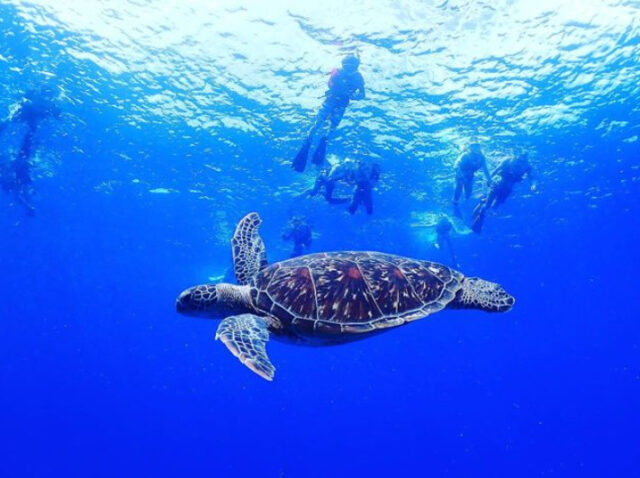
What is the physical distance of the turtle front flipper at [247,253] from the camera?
19.7ft

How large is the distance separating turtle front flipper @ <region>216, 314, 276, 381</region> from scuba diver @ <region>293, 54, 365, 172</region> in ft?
28.3

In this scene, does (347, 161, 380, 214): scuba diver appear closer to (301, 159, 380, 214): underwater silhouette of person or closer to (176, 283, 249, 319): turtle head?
(301, 159, 380, 214): underwater silhouette of person

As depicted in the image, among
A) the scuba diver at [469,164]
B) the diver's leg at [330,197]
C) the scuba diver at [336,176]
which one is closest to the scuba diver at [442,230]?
the scuba diver at [469,164]

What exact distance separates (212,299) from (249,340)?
1358 mm

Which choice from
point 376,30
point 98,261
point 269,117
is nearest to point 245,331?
point 376,30

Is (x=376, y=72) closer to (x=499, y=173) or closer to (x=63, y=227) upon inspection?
(x=499, y=173)

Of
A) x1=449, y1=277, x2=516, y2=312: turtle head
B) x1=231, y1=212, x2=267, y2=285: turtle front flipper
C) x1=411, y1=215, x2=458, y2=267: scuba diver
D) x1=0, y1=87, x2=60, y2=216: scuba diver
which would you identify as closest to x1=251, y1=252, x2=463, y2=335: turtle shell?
x1=449, y1=277, x2=516, y2=312: turtle head

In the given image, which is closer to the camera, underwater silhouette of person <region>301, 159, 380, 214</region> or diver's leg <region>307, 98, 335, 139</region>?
diver's leg <region>307, 98, 335, 139</region>

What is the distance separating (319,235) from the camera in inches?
953

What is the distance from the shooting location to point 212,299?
530cm

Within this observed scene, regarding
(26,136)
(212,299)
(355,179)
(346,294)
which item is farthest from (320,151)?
(26,136)

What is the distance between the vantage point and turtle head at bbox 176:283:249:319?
17.2 feet

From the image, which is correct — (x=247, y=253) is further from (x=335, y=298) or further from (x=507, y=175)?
(x=507, y=175)

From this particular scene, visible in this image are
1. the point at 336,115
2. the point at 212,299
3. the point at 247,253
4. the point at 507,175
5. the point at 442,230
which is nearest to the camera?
the point at 212,299
